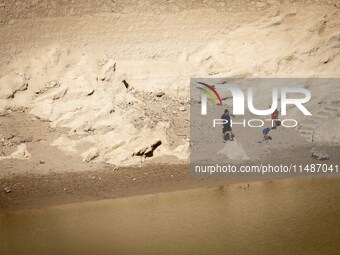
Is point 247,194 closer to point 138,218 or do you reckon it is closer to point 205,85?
point 138,218

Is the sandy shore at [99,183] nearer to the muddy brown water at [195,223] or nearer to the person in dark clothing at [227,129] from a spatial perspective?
the muddy brown water at [195,223]

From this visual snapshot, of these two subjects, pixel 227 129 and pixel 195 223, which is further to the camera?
pixel 227 129

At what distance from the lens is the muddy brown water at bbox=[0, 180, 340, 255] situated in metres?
7.89

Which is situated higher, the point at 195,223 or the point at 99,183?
the point at 99,183

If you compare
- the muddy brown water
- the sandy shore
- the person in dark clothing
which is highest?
the person in dark clothing

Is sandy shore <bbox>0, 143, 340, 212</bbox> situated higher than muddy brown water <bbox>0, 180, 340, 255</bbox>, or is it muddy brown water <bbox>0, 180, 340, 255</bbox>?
sandy shore <bbox>0, 143, 340, 212</bbox>

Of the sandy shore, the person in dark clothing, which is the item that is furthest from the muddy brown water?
the person in dark clothing

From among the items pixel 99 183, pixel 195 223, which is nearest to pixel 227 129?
pixel 99 183

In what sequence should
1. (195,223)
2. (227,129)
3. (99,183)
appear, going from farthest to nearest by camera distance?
1. (227,129)
2. (99,183)
3. (195,223)

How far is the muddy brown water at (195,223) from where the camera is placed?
7.89 metres

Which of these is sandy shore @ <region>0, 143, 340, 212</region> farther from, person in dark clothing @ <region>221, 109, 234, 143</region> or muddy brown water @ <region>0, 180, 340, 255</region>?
person in dark clothing @ <region>221, 109, 234, 143</region>

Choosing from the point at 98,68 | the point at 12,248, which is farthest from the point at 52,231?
the point at 98,68

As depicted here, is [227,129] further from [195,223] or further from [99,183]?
[195,223]

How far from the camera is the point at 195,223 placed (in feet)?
28.2
